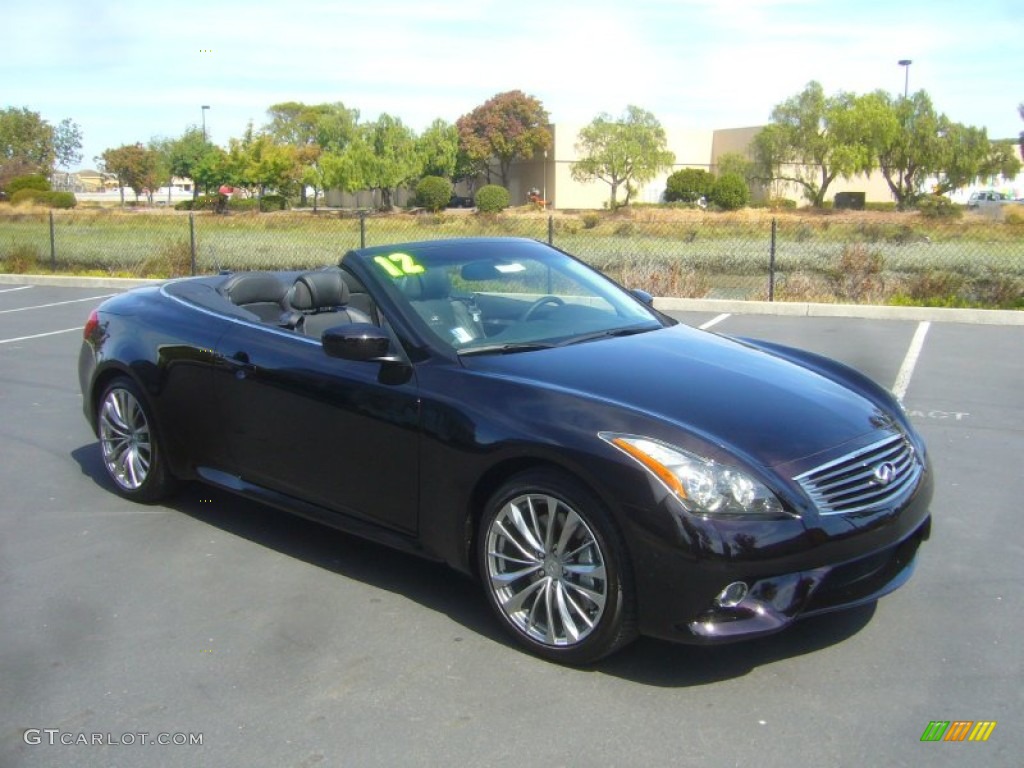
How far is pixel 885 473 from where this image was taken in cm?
381

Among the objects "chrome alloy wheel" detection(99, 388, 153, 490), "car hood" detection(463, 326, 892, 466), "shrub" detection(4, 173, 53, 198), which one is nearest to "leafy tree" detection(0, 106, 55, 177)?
"shrub" detection(4, 173, 53, 198)

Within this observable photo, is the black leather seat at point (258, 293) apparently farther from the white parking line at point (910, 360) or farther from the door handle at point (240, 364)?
the white parking line at point (910, 360)

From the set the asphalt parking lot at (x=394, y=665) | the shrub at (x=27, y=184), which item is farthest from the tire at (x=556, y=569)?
the shrub at (x=27, y=184)

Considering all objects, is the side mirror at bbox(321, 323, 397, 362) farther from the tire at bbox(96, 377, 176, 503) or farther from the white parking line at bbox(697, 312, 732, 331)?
the white parking line at bbox(697, 312, 732, 331)

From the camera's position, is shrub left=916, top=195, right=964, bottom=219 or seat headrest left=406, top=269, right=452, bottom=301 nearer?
seat headrest left=406, top=269, right=452, bottom=301

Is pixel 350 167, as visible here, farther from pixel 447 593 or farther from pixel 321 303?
pixel 447 593

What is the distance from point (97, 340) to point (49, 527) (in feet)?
3.55

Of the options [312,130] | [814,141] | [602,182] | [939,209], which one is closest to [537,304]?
[939,209]

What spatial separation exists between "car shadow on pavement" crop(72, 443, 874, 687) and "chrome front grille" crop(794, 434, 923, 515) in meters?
0.61

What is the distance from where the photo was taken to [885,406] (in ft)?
14.4

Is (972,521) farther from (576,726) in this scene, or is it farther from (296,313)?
(296,313)

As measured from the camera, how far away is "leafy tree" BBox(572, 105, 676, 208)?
6700cm

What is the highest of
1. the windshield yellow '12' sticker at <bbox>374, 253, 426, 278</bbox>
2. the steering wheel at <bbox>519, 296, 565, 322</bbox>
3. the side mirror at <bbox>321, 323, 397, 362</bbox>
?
the windshield yellow '12' sticker at <bbox>374, 253, 426, 278</bbox>

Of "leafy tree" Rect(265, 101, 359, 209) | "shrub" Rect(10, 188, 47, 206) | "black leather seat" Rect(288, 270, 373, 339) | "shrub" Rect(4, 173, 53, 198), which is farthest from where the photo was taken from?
"leafy tree" Rect(265, 101, 359, 209)
